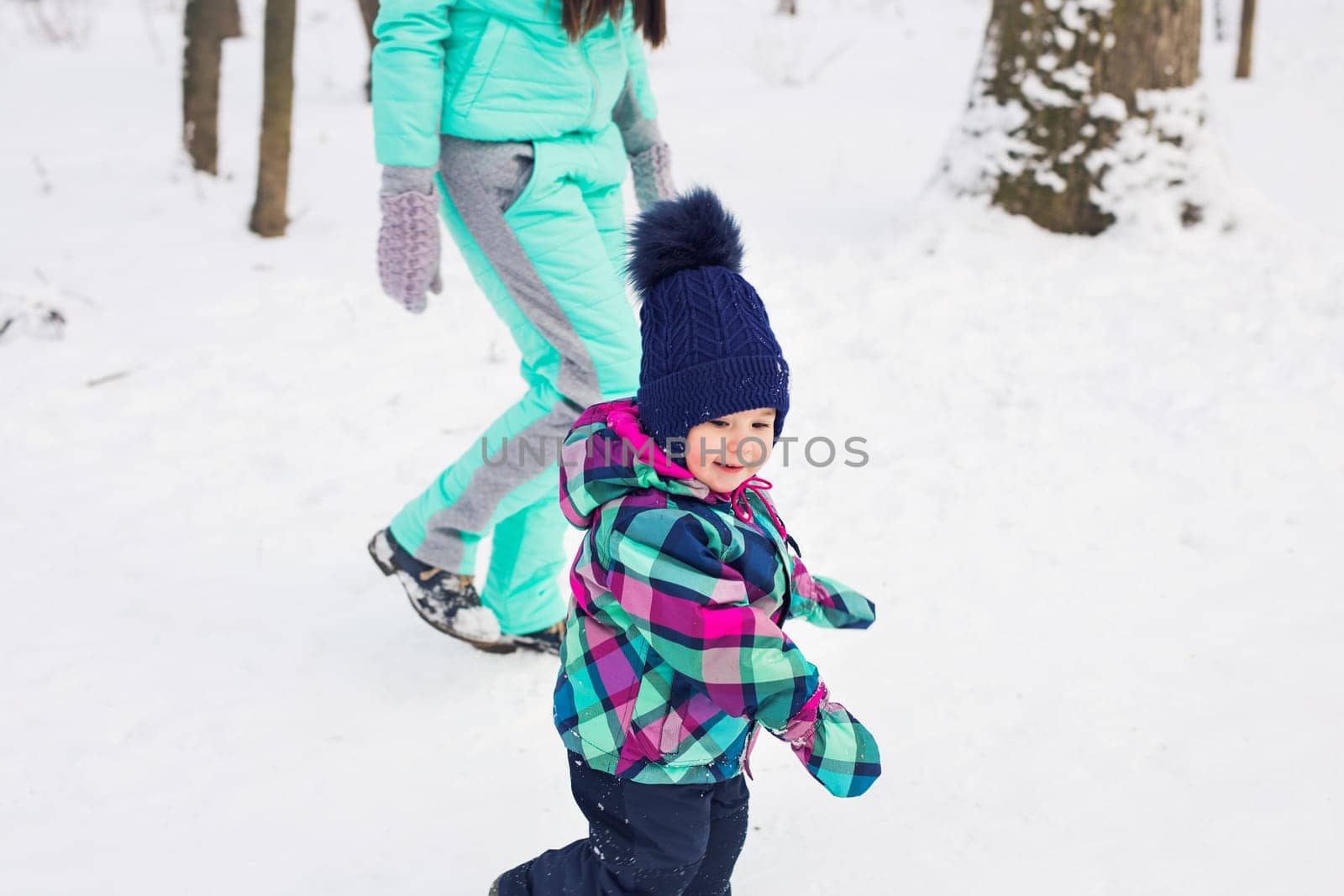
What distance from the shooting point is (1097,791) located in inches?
77.8

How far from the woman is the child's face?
71 cm

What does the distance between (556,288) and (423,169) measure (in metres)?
0.34

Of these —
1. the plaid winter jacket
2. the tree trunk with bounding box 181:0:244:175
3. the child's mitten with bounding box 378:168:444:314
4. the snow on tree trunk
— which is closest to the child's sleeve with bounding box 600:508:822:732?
the plaid winter jacket

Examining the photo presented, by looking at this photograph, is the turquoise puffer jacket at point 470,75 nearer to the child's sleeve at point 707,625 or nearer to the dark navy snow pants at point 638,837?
the child's sleeve at point 707,625

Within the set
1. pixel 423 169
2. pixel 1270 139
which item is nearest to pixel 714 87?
pixel 1270 139

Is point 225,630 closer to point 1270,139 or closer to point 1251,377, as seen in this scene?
point 1251,377

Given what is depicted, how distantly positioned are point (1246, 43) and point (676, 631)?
29.5 ft

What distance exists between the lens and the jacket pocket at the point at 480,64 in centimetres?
204

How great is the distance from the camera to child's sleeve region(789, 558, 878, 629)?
1630mm

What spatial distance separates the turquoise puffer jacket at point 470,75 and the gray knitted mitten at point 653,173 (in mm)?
431

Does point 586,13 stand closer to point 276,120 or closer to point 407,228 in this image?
point 407,228

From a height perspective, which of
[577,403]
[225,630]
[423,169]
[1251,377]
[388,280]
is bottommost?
[225,630]

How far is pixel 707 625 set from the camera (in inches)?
51.3

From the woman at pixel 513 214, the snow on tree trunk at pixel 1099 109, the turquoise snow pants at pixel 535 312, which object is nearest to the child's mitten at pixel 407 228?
the woman at pixel 513 214
